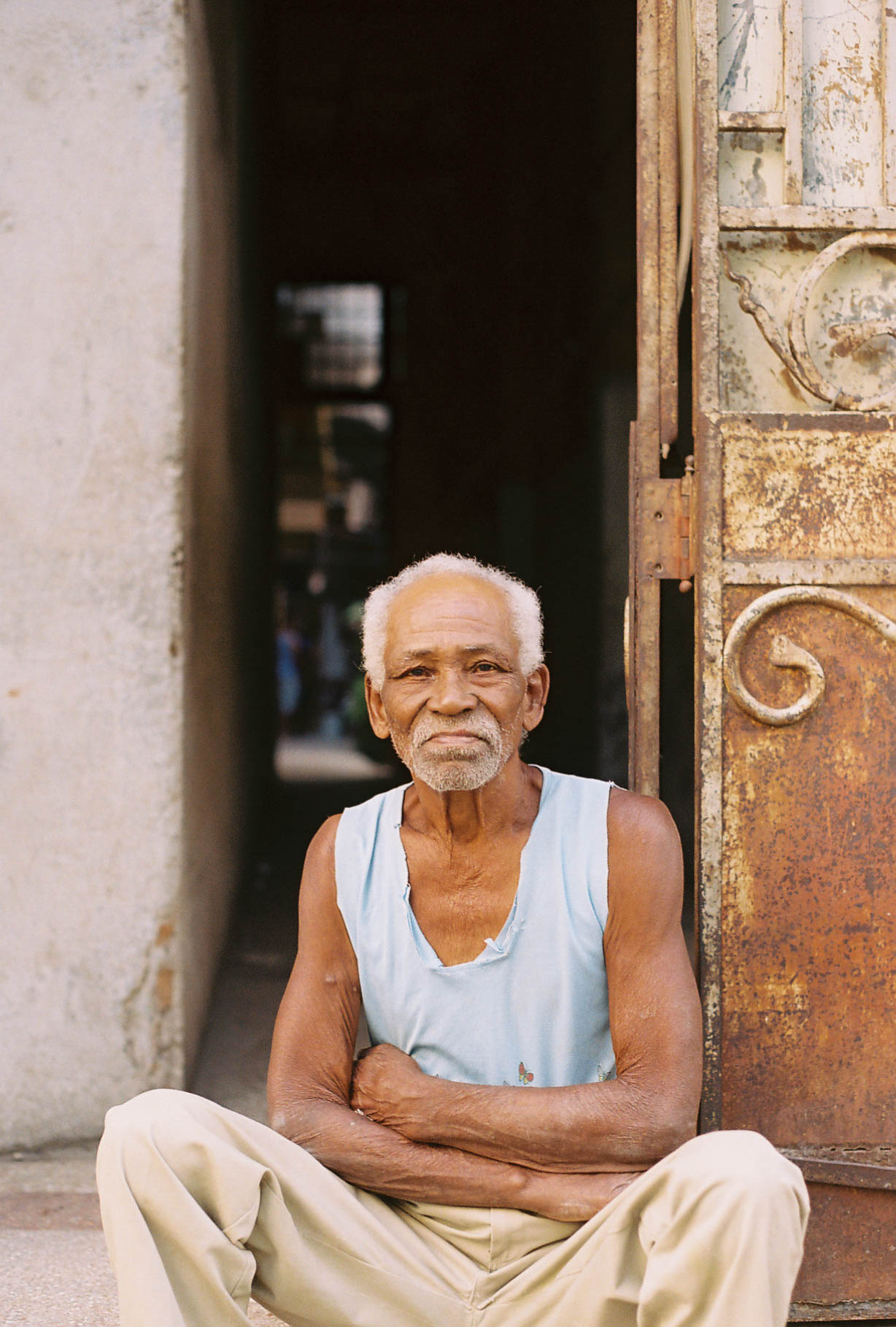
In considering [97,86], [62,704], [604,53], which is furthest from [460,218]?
[62,704]

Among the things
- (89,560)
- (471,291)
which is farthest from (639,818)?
(471,291)

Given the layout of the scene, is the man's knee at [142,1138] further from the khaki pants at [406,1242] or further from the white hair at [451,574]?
the white hair at [451,574]

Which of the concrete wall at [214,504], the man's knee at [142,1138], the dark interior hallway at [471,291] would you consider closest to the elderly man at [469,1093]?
the man's knee at [142,1138]

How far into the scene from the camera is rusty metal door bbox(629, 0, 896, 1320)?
7.40 feet

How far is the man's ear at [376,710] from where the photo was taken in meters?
2.13

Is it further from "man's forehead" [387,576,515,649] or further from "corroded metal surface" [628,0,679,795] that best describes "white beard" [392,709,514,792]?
"corroded metal surface" [628,0,679,795]

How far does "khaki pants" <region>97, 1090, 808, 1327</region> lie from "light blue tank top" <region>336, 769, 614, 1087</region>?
23cm

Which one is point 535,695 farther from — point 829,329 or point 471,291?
point 471,291

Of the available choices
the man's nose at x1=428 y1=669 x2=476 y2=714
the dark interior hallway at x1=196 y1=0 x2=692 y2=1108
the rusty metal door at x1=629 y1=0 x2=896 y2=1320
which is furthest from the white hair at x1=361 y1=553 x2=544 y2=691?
the dark interior hallway at x1=196 y1=0 x2=692 y2=1108

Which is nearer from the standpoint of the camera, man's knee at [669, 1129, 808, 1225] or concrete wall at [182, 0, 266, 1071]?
man's knee at [669, 1129, 808, 1225]

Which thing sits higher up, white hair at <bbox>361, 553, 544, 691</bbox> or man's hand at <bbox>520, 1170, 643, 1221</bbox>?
white hair at <bbox>361, 553, 544, 691</bbox>

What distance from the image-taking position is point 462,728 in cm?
197

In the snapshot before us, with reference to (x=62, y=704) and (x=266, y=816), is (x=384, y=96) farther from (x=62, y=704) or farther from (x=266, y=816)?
(x=62, y=704)

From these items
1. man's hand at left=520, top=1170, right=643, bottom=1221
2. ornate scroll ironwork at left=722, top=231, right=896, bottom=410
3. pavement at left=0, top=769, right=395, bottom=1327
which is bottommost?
pavement at left=0, top=769, right=395, bottom=1327
